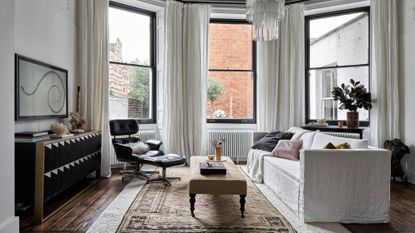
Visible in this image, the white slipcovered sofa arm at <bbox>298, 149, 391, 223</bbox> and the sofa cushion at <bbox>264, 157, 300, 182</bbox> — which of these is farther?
the sofa cushion at <bbox>264, 157, 300, 182</bbox>

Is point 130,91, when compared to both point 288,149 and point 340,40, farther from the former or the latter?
point 340,40

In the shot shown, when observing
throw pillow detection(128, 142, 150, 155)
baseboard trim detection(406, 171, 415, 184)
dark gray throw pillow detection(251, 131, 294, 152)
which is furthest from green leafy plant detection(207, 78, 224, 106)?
baseboard trim detection(406, 171, 415, 184)

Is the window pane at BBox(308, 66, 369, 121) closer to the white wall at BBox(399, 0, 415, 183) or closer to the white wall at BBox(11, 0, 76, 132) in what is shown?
the white wall at BBox(399, 0, 415, 183)

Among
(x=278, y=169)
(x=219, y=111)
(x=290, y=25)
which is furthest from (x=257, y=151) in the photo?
(x=290, y=25)

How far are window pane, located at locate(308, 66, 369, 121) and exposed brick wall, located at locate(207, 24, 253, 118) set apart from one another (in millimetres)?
1330

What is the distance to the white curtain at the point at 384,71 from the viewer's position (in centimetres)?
514

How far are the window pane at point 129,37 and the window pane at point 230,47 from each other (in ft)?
4.71

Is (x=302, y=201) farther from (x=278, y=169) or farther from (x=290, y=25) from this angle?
(x=290, y=25)

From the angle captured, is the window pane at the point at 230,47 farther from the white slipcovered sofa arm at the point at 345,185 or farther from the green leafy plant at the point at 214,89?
the white slipcovered sofa arm at the point at 345,185

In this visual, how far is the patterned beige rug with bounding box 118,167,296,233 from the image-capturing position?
2867 millimetres

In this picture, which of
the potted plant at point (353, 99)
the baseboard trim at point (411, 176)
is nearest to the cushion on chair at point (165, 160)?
the potted plant at point (353, 99)

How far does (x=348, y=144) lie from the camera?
350 centimetres

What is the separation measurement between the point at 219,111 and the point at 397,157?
350 cm

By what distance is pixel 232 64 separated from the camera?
681cm
